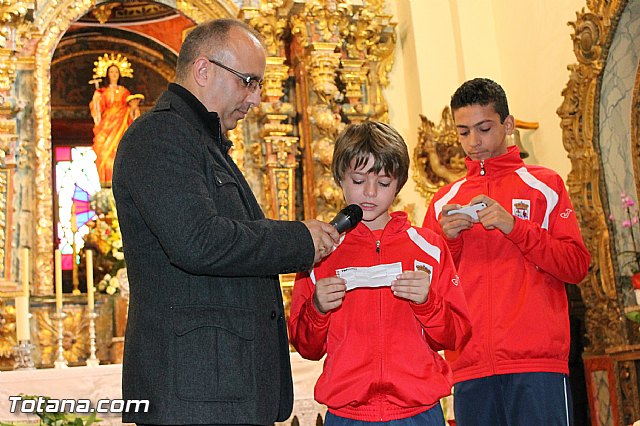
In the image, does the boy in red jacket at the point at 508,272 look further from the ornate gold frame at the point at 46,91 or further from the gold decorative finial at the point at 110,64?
the gold decorative finial at the point at 110,64

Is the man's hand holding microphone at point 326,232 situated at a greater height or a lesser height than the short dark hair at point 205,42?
lesser

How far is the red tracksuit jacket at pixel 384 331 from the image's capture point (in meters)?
2.82

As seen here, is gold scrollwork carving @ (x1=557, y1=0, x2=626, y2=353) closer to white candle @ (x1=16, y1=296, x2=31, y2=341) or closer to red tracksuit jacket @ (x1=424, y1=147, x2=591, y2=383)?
red tracksuit jacket @ (x1=424, y1=147, x2=591, y2=383)

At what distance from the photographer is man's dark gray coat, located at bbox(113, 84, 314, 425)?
246cm

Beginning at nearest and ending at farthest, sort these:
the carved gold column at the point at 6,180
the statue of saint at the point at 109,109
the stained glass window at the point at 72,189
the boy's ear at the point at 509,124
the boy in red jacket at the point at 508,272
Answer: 1. the boy in red jacket at the point at 508,272
2. the boy's ear at the point at 509,124
3. the carved gold column at the point at 6,180
4. the stained glass window at the point at 72,189
5. the statue of saint at the point at 109,109

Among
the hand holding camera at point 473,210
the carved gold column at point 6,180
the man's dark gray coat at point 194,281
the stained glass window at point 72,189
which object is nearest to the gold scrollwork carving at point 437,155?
the stained glass window at point 72,189

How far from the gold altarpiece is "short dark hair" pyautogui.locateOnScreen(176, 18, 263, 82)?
4.17m

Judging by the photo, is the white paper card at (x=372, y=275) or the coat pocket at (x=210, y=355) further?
the white paper card at (x=372, y=275)

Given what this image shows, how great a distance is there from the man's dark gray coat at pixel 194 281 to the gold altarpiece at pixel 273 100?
4327 mm

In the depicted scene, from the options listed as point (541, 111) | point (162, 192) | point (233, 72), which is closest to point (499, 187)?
point (233, 72)

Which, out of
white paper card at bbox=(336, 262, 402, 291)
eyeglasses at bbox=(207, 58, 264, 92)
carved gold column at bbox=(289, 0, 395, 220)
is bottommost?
white paper card at bbox=(336, 262, 402, 291)

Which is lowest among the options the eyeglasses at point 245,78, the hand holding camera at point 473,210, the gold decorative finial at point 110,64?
the hand holding camera at point 473,210

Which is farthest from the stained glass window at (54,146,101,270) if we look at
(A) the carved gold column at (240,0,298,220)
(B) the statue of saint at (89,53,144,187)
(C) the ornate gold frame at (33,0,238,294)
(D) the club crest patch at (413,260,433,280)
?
(D) the club crest patch at (413,260,433,280)

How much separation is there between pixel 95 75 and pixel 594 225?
5.22 metres
